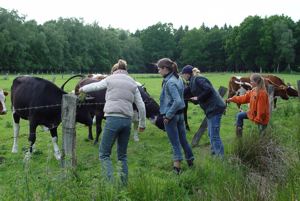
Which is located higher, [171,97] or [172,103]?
[171,97]

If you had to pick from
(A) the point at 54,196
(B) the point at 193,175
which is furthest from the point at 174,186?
(A) the point at 54,196

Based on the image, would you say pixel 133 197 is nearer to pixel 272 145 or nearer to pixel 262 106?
pixel 272 145

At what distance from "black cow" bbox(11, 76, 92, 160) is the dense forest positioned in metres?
77.1

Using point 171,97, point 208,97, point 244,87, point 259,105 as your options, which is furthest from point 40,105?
point 244,87

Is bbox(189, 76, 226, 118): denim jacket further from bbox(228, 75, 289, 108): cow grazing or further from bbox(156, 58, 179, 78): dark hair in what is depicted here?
bbox(228, 75, 289, 108): cow grazing

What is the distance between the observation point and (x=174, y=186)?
6.52 m

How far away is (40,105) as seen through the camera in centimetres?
1031

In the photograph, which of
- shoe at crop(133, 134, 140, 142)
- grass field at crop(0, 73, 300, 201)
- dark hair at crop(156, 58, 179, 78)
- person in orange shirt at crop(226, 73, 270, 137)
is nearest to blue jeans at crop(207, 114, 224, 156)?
grass field at crop(0, 73, 300, 201)

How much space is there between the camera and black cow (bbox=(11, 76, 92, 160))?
1008 centimetres

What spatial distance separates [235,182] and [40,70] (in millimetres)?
89594

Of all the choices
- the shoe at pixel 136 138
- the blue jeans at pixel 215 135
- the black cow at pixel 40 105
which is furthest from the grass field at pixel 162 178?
the shoe at pixel 136 138

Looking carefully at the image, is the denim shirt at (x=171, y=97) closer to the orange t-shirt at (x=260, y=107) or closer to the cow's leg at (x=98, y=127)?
the orange t-shirt at (x=260, y=107)

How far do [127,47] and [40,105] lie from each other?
364 ft

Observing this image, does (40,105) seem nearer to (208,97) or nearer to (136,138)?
(136,138)
